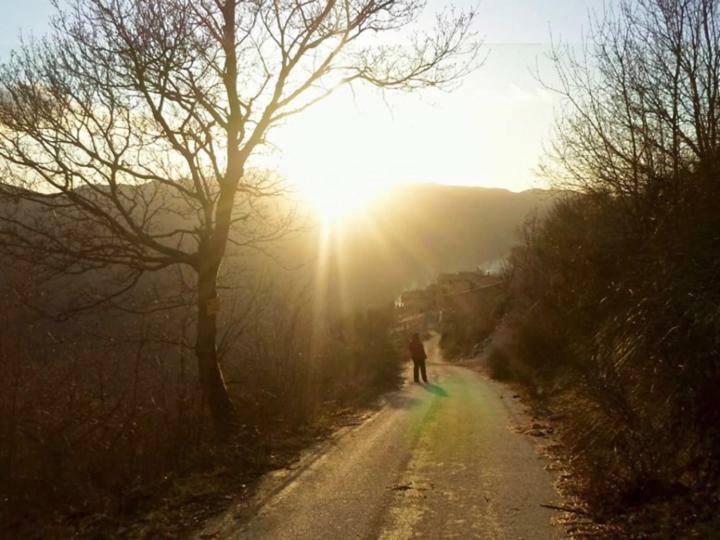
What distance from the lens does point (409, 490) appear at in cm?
789

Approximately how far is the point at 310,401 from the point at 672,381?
8.57 meters

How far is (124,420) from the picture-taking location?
376 inches

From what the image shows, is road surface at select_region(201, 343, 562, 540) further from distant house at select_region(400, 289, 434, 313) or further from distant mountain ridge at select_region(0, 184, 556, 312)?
distant house at select_region(400, 289, 434, 313)

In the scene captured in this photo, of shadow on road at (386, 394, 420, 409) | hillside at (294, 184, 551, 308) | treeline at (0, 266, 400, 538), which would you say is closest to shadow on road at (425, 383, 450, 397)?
shadow on road at (386, 394, 420, 409)

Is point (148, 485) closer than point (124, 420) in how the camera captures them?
Yes

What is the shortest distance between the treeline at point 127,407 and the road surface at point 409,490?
0.83 meters

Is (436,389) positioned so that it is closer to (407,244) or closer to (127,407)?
(127,407)

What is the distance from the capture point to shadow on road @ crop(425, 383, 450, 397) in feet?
66.5

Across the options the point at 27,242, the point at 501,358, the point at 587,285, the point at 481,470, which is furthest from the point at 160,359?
the point at 501,358

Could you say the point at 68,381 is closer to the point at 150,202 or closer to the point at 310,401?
the point at 150,202

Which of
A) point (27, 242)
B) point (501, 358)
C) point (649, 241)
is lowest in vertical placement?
point (501, 358)

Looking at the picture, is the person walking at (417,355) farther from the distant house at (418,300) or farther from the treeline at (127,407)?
the distant house at (418,300)

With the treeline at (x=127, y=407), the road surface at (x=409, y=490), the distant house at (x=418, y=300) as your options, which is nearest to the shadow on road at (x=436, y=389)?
the treeline at (x=127, y=407)

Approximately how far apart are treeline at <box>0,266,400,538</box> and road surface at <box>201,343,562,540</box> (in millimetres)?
826
